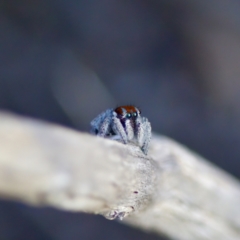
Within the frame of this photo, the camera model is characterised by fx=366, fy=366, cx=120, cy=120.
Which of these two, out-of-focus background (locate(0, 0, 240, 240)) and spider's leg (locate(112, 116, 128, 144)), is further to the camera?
out-of-focus background (locate(0, 0, 240, 240))

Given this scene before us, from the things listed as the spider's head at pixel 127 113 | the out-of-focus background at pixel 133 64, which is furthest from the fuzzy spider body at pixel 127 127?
the out-of-focus background at pixel 133 64

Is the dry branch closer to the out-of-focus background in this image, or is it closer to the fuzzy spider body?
the fuzzy spider body

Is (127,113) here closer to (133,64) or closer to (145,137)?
(145,137)

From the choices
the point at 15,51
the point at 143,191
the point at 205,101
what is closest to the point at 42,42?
the point at 15,51

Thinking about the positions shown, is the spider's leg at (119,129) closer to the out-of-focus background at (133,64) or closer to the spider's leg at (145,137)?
the spider's leg at (145,137)

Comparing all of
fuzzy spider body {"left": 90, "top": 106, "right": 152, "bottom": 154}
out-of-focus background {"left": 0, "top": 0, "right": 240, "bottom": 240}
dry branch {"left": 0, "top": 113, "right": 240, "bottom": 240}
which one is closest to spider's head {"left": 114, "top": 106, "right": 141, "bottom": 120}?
fuzzy spider body {"left": 90, "top": 106, "right": 152, "bottom": 154}

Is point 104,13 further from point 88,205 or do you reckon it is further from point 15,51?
point 88,205
